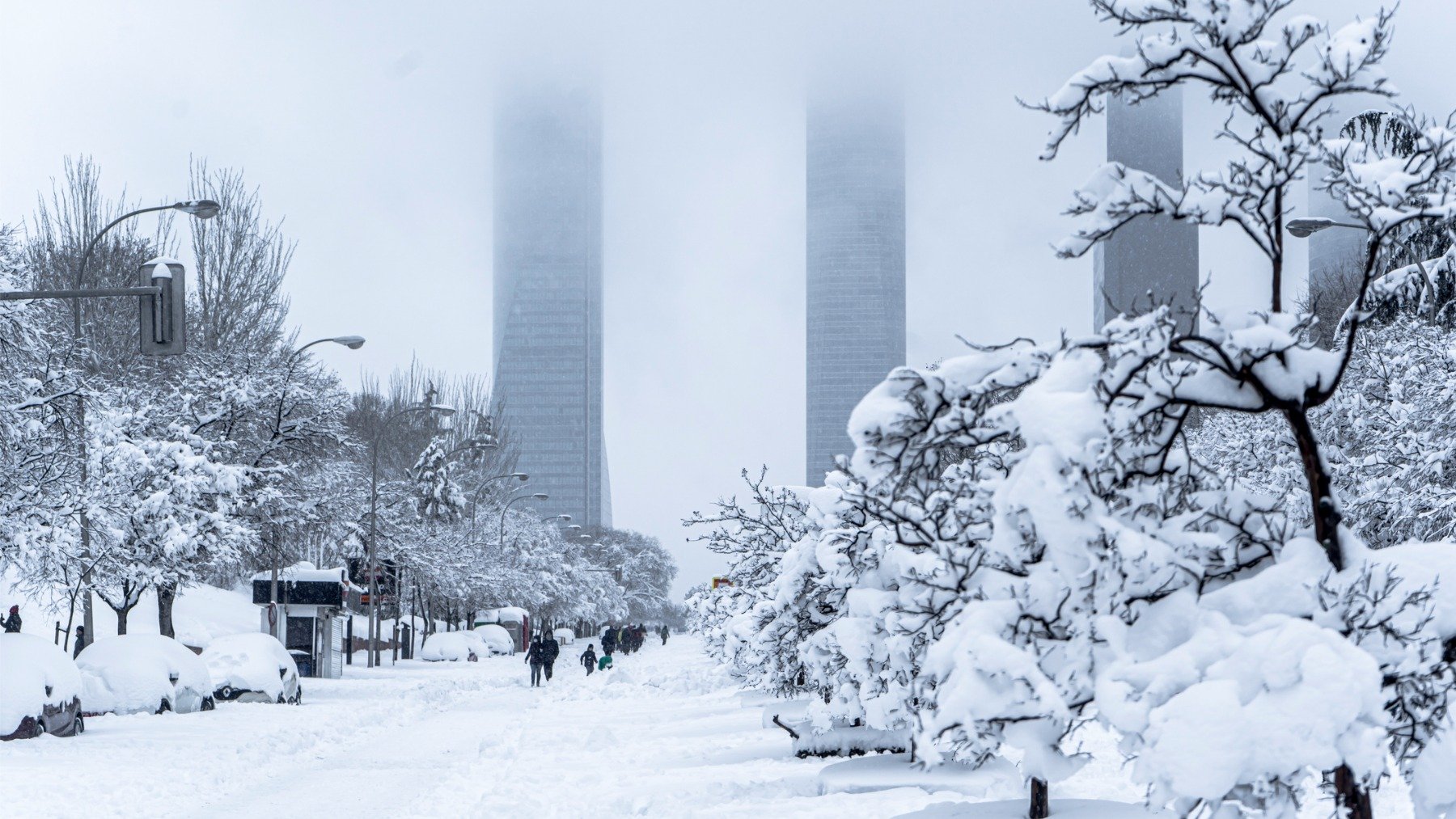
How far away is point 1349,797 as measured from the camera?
6.05m

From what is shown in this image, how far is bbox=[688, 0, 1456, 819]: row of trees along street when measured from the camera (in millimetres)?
5430

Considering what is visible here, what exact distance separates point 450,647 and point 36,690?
40.9 meters

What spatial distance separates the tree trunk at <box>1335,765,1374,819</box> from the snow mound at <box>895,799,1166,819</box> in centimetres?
282

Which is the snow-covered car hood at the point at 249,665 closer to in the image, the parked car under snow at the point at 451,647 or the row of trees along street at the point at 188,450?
the row of trees along street at the point at 188,450

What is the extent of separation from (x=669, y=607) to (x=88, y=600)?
162 meters

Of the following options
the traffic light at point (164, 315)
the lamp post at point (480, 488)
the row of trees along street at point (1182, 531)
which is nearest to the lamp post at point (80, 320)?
the traffic light at point (164, 315)

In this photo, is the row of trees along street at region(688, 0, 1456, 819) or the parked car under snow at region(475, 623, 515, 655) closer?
the row of trees along street at region(688, 0, 1456, 819)

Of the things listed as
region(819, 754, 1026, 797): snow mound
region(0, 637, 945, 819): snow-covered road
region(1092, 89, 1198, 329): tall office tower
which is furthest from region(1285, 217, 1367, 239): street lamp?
region(1092, 89, 1198, 329): tall office tower

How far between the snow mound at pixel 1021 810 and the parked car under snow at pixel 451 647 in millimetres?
51121

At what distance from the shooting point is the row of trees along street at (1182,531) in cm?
543

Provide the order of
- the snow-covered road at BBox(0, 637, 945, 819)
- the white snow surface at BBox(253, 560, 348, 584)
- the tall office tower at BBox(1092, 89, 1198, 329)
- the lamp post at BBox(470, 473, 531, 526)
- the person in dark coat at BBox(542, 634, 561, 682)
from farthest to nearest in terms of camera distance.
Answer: the tall office tower at BBox(1092, 89, 1198, 329) → the lamp post at BBox(470, 473, 531, 526) → the person in dark coat at BBox(542, 634, 561, 682) → the white snow surface at BBox(253, 560, 348, 584) → the snow-covered road at BBox(0, 637, 945, 819)

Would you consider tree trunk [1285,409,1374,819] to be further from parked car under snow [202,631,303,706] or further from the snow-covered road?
parked car under snow [202,631,303,706]

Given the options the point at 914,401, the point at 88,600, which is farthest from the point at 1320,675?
the point at 88,600

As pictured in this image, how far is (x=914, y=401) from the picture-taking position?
655 cm
